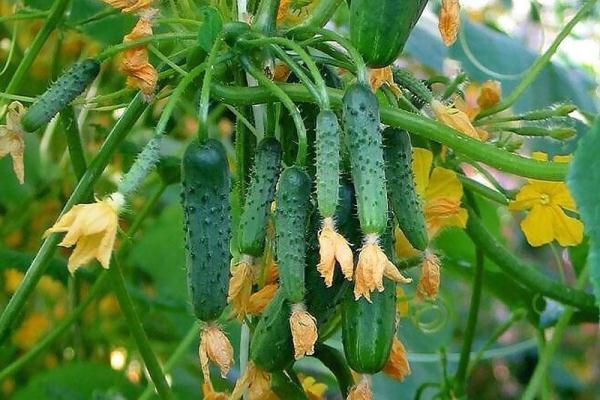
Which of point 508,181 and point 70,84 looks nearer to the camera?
point 70,84

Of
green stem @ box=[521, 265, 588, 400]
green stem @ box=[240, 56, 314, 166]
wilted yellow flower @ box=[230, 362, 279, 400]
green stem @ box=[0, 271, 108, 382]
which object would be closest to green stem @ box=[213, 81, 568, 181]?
green stem @ box=[240, 56, 314, 166]

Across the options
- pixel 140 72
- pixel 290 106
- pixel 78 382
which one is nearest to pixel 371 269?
pixel 290 106

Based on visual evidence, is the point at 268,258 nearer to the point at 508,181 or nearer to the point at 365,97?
the point at 365,97

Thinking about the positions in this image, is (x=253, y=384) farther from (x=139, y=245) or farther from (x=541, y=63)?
(x=139, y=245)

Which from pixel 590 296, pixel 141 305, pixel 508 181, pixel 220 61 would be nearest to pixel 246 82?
pixel 220 61

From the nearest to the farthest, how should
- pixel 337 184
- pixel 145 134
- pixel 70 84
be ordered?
pixel 337 184
pixel 70 84
pixel 145 134

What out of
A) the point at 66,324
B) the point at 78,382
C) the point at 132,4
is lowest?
the point at 78,382

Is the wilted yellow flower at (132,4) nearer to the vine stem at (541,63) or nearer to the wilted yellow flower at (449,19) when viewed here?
the wilted yellow flower at (449,19)
